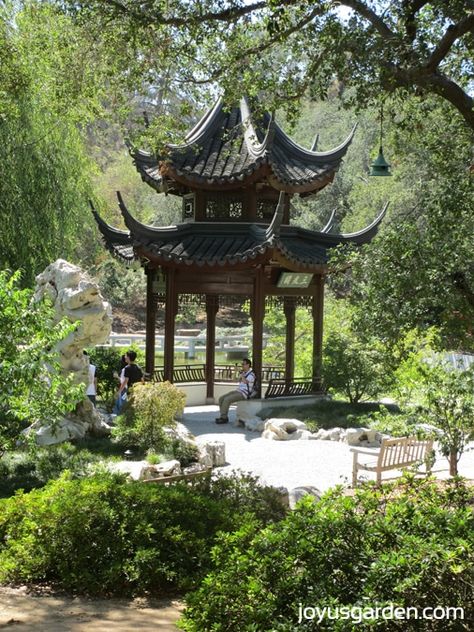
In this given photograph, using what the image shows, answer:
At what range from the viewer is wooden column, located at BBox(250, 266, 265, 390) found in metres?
16.4

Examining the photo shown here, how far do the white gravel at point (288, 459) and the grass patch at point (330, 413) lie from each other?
2.93 ft

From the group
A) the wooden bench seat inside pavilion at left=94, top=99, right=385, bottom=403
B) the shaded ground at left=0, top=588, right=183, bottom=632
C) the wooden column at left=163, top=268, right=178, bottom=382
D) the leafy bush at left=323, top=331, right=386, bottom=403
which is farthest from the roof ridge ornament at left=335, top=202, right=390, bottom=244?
the shaded ground at left=0, top=588, right=183, bottom=632

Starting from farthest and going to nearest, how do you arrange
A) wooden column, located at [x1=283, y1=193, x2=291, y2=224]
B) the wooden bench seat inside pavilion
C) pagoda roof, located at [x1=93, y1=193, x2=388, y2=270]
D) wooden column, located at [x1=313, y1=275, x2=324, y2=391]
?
1. wooden column, located at [x1=283, y1=193, x2=291, y2=224]
2. wooden column, located at [x1=313, y1=275, x2=324, y2=391]
3. the wooden bench seat inside pavilion
4. pagoda roof, located at [x1=93, y1=193, x2=388, y2=270]

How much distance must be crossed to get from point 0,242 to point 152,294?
316 centimetres

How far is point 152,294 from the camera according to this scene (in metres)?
17.8

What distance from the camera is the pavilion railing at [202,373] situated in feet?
59.5

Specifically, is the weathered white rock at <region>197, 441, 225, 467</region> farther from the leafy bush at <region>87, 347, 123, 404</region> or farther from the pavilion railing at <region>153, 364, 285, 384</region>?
the pavilion railing at <region>153, 364, 285, 384</region>

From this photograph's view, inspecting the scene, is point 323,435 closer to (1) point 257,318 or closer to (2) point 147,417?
(1) point 257,318

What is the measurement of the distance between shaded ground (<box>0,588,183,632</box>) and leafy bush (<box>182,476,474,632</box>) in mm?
671

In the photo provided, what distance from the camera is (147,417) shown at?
1199 centimetres

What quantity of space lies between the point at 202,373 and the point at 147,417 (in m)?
6.70

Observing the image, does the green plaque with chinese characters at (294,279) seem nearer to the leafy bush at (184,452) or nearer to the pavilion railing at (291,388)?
the pavilion railing at (291,388)

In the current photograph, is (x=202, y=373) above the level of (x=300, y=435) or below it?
above

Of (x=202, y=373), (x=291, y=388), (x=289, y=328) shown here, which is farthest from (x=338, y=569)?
(x=202, y=373)
